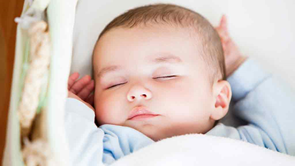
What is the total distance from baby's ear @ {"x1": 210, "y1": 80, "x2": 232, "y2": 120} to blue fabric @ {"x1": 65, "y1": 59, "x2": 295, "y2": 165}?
0.11 ft

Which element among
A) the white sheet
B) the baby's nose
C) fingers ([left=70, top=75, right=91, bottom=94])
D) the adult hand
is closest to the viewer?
the white sheet

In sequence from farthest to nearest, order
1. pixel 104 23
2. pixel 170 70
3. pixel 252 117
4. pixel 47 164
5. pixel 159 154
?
pixel 104 23 < pixel 252 117 < pixel 170 70 < pixel 159 154 < pixel 47 164

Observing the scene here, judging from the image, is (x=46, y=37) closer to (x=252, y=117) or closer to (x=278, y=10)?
(x=252, y=117)

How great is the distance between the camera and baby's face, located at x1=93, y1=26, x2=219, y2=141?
0.94m

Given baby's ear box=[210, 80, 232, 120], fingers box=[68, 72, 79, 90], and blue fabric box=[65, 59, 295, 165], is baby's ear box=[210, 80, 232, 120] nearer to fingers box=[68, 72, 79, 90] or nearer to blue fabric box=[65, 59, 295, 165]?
blue fabric box=[65, 59, 295, 165]

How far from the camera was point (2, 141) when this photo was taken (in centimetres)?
104

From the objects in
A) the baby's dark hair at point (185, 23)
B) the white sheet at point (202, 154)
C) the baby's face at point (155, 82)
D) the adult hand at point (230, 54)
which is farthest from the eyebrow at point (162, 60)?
the adult hand at point (230, 54)

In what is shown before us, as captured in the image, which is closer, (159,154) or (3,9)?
(159,154)

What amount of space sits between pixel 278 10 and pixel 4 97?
1061mm

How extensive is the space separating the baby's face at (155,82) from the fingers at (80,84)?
0.11 m

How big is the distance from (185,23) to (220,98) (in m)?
0.26

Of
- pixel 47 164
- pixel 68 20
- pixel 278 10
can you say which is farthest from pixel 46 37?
pixel 278 10

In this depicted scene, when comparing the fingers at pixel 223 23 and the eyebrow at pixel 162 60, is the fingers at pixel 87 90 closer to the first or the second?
the eyebrow at pixel 162 60

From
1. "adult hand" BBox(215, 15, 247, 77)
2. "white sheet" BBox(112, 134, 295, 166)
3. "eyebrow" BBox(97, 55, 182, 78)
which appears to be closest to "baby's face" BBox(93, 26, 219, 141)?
"eyebrow" BBox(97, 55, 182, 78)
